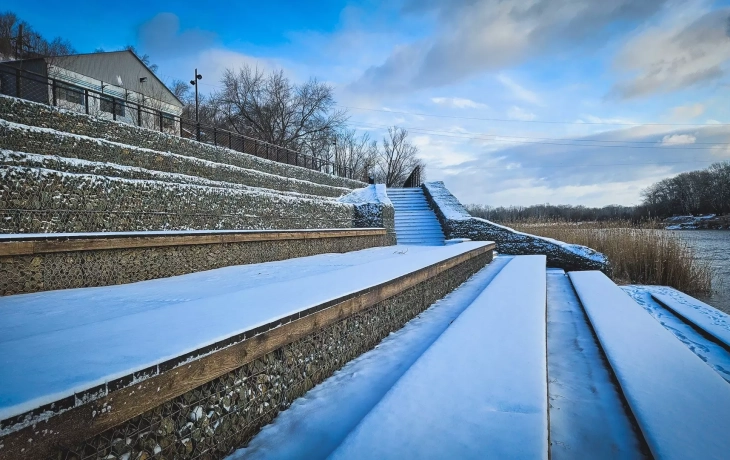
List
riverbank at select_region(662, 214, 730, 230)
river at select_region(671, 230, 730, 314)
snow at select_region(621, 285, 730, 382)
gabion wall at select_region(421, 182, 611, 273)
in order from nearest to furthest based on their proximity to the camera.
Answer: snow at select_region(621, 285, 730, 382) < river at select_region(671, 230, 730, 314) < gabion wall at select_region(421, 182, 611, 273) < riverbank at select_region(662, 214, 730, 230)

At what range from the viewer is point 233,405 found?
1.47 meters

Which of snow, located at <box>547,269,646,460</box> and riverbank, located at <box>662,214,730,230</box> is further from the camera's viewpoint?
riverbank, located at <box>662,214,730,230</box>

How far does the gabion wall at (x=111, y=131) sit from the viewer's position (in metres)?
6.42

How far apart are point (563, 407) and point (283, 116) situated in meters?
32.0

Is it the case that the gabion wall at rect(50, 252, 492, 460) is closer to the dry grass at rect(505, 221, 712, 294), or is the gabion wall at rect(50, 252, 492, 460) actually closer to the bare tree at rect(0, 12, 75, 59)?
the dry grass at rect(505, 221, 712, 294)

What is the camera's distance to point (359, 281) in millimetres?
2627

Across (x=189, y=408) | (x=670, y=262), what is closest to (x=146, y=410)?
(x=189, y=408)

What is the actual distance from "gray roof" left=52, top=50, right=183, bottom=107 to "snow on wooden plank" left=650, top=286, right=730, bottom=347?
2794 centimetres

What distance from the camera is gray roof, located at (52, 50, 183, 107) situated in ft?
72.5

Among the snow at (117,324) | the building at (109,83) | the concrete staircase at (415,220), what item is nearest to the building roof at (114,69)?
the building at (109,83)

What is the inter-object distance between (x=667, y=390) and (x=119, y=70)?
102ft

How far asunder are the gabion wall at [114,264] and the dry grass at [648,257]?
25.3 ft

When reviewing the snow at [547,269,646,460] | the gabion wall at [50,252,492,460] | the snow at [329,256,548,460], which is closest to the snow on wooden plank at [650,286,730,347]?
the snow at [547,269,646,460]

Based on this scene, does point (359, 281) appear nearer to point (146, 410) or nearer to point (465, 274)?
point (146, 410)
